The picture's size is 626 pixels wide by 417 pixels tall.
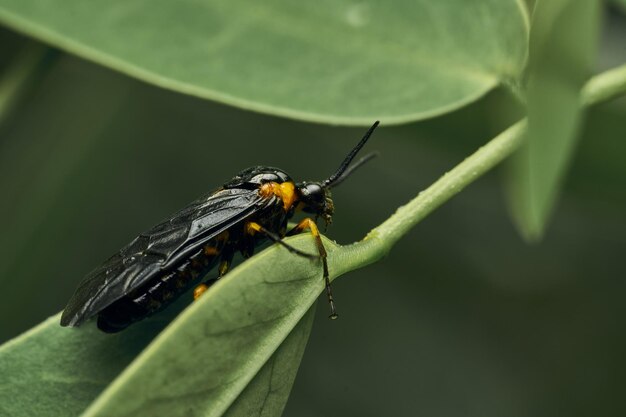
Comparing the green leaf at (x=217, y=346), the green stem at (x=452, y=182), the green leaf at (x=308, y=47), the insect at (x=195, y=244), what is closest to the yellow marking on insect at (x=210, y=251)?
the insect at (x=195, y=244)

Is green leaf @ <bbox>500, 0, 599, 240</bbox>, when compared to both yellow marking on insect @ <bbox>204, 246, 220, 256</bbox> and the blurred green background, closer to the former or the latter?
yellow marking on insect @ <bbox>204, 246, 220, 256</bbox>

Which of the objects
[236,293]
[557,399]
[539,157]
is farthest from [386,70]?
[557,399]

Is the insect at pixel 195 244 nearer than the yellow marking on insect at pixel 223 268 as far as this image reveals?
Yes

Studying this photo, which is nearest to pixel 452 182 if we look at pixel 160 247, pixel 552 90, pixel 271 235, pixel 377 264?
pixel 552 90

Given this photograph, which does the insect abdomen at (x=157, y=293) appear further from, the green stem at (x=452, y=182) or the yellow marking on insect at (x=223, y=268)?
the green stem at (x=452, y=182)

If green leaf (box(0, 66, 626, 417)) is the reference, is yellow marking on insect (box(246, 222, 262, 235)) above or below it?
below

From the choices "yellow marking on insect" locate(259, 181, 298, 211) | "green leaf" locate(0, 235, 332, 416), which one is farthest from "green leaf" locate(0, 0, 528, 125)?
"yellow marking on insect" locate(259, 181, 298, 211)

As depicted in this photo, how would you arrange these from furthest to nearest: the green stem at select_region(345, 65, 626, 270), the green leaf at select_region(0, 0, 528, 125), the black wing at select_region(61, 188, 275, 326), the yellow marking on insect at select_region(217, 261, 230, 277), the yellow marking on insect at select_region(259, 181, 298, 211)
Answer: the yellow marking on insect at select_region(259, 181, 298, 211)
the yellow marking on insect at select_region(217, 261, 230, 277)
the black wing at select_region(61, 188, 275, 326)
the green leaf at select_region(0, 0, 528, 125)
the green stem at select_region(345, 65, 626, 270)

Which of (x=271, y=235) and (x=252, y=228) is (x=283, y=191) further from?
(x=271, y=235)
